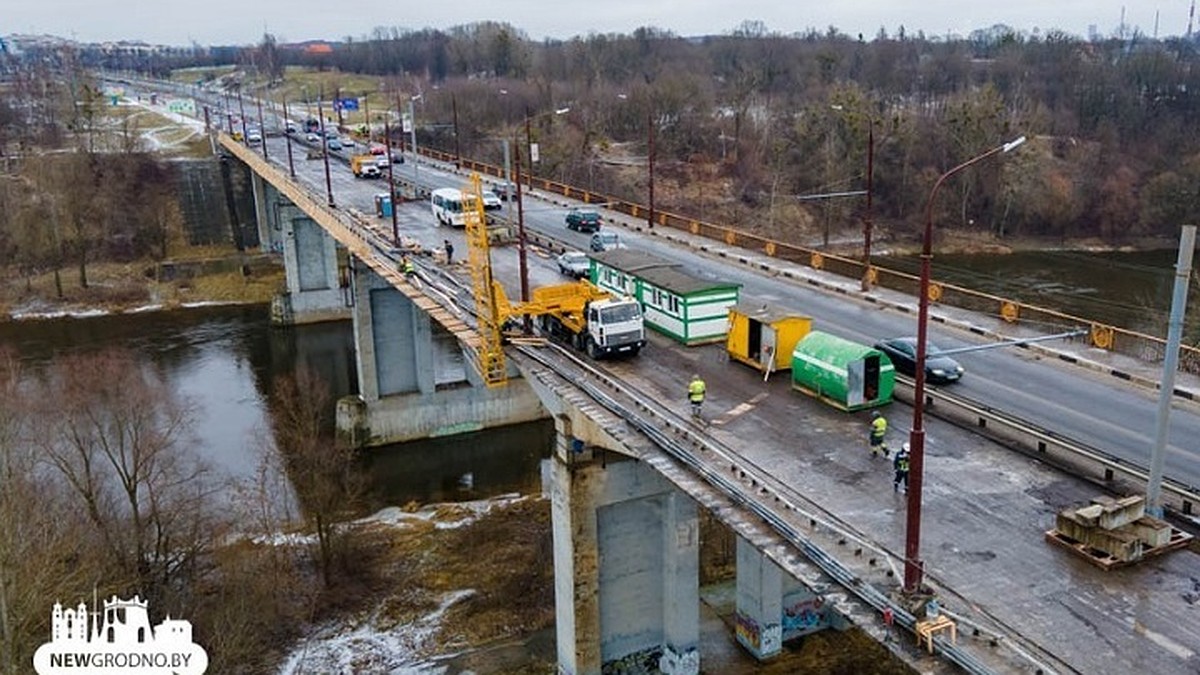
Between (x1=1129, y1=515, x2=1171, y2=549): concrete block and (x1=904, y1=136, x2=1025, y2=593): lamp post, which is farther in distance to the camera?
(x1=1129, y1=515, x2=1171, y2=549): concrete block

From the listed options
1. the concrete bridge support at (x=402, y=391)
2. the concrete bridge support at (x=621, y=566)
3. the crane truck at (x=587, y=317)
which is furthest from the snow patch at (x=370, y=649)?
the concrete bridge support at (x=402, y=391)

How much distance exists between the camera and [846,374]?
28.4 metres

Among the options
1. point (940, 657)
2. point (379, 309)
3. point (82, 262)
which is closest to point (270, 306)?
point (82, 262)

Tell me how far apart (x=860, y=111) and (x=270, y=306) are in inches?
2729

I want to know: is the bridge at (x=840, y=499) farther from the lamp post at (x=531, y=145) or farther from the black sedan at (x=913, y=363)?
the lamp post at (x=531, y=145)

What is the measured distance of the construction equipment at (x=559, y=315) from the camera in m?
34.1

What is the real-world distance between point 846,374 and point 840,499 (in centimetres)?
613

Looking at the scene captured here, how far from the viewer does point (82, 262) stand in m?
94.3

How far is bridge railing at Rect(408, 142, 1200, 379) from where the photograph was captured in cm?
3541

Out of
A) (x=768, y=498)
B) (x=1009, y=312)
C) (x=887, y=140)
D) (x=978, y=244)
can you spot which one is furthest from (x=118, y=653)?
(x=887, y=140)

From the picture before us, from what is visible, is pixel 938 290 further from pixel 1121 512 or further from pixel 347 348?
pixel 347 348

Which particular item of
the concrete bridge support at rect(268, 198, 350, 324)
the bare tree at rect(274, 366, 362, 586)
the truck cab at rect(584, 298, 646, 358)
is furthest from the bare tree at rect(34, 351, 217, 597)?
the concrete bridge support at rect(268, 198, 350, 324)

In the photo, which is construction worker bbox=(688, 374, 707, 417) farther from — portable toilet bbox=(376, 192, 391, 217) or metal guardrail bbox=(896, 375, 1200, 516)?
portable toilet bbox=(376, 192, 391, 217)

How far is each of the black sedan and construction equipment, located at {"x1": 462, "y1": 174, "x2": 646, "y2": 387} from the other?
26.8 ft
